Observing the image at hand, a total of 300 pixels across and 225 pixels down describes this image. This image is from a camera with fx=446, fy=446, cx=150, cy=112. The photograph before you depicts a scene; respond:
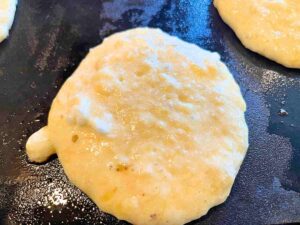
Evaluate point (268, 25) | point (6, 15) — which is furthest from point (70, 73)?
point (268, 25)

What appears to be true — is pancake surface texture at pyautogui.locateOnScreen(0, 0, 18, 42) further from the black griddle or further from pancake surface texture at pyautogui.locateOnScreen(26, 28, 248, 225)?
pancake surface texture at pyautogui.locateOnScreen(26, 28, 248, 225)

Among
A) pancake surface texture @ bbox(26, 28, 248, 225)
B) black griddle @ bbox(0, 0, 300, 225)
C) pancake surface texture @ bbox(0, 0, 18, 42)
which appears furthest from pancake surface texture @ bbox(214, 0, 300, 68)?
pancake surface texture @ bbox(0, 0, 18, 42)

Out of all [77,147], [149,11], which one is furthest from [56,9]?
[77,147]

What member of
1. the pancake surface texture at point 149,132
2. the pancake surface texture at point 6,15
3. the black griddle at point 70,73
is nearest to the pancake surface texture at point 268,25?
the black griddle at point 70,73

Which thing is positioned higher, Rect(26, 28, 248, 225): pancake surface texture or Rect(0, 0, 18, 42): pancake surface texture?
Rect(0, 0, 18, 42): pancake surface texture

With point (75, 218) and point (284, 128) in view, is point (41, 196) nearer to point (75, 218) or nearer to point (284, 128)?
point (75, 218)

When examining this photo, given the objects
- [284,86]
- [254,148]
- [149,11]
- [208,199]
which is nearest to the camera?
[208,199]
